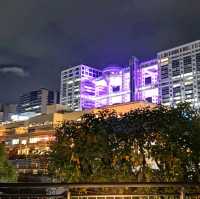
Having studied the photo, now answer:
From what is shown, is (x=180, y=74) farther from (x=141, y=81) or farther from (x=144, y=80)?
(x=141, y=81)

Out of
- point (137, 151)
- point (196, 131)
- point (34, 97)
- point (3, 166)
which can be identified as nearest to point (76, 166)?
point (137, 151)

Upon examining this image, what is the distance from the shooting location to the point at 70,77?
159125 millimetres

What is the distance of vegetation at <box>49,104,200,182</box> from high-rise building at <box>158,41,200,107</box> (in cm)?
10763

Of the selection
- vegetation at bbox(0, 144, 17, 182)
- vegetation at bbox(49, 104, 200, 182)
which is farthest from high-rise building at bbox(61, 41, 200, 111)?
vegetation at bbox(49, 104, 200, 182)

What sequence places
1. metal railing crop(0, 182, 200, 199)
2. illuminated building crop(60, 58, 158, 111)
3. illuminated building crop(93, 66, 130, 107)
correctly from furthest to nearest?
illuminated building crop(93, 66, 130, 107)
illuminated building crop(60, 58, 158, 111)
metal railing crop(0, 182, 200, 199)

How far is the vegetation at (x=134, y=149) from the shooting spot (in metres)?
11.6

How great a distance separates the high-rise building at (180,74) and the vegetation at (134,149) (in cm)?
10763

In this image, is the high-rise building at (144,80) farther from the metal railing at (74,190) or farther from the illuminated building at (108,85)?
the metal railing at (74,190)

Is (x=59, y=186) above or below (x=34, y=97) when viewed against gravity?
below

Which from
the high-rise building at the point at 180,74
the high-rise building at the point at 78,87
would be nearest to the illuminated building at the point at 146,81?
the high-rise building at the point at 180,74

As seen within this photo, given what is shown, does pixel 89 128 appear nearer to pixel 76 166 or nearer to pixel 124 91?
pixel 76 166

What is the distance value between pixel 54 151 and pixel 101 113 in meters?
2.33

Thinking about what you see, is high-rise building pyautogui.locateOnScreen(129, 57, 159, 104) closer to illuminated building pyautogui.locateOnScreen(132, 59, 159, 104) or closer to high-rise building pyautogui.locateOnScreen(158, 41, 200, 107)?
illuminated building pyautogui.locateOnScreen(132, 59, 159, 104)

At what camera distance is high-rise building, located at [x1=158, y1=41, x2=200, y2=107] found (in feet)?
396
